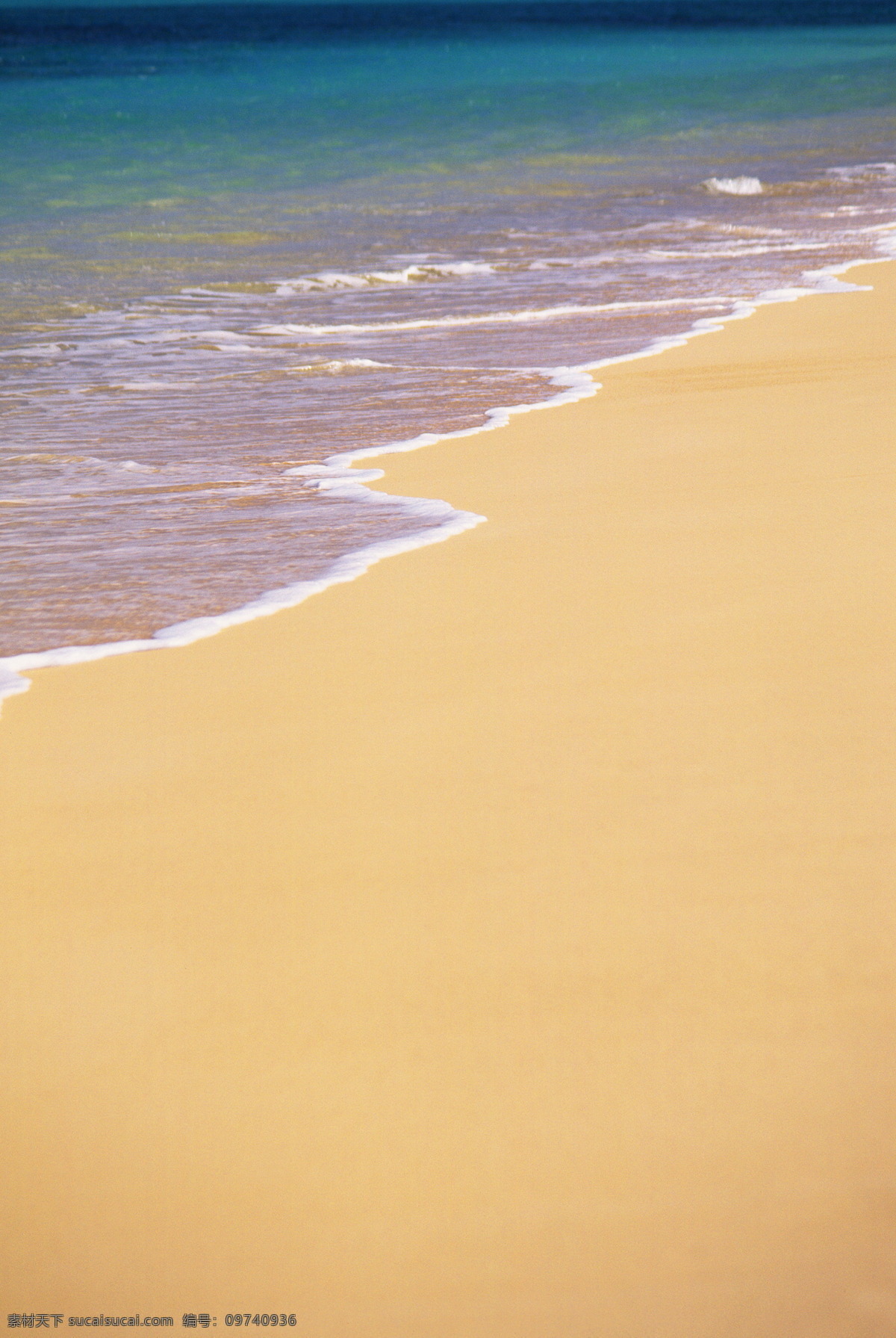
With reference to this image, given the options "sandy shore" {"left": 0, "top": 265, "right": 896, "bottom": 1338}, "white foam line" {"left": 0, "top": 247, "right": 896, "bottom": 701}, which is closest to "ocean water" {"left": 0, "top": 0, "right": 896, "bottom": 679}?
"white foam line" {"left": 0, "top": 247, "right": 896, "bottom": 701}

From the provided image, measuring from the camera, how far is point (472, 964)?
5.99 feet

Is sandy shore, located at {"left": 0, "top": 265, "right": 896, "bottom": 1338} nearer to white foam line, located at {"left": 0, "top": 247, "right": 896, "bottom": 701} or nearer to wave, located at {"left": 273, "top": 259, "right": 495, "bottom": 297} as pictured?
white foam line, located at {"left": 0, "top": 247, "right": 896, "bottom": 701}

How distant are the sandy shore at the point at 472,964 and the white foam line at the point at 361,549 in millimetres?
79

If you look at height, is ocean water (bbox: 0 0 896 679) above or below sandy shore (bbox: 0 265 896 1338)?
above

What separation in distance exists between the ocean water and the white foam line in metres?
0.02

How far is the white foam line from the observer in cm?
283

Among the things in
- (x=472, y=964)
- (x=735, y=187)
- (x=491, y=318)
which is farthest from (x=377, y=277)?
(x=472, y=964)

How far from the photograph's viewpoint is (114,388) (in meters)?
5.58

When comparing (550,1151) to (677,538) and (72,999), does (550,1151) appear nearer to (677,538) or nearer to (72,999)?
(72,999)

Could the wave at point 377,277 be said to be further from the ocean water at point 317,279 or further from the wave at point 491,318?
the wave at point 491,318

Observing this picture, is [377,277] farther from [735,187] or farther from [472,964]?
[472,964]

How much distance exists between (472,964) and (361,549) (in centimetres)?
178

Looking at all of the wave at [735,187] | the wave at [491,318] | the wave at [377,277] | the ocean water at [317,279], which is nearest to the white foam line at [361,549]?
the ocean water at [317,279]

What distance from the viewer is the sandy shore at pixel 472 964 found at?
1.44 m
